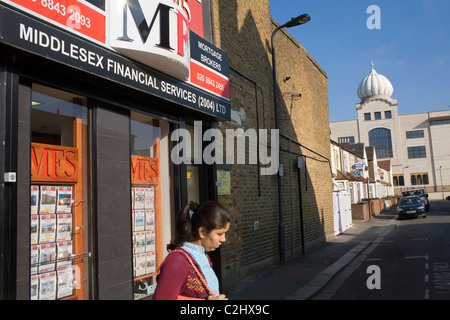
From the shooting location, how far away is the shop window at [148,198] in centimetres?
549

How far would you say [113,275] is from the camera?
4695 millimetres

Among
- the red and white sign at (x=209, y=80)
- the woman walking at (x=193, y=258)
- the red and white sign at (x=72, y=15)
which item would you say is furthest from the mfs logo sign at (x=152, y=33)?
the woman walking at (x=193, y=258)

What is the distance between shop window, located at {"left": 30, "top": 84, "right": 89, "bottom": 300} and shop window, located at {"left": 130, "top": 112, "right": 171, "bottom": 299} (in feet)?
3.21

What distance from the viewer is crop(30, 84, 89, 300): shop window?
13.3 feet

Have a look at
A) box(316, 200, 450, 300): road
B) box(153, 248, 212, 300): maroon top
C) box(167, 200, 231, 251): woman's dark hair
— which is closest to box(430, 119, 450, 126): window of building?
box(316, 200, 450, 300): road

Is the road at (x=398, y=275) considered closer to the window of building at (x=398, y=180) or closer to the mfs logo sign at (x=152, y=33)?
the mfs logo sign at (x=152, y=33)

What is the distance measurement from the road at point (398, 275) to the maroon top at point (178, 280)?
5683 millimetres

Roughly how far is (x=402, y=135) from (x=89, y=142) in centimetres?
7638

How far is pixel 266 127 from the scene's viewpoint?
10305mm

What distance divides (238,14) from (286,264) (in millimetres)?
6668

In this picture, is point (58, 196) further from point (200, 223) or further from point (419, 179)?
point (419, 179)

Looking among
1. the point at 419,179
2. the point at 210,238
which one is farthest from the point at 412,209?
the point at 419,179
